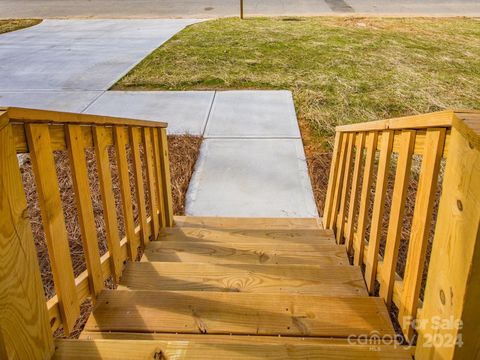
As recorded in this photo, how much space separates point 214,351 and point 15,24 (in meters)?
13.7

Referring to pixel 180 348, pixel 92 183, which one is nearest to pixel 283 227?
pixel 92 183

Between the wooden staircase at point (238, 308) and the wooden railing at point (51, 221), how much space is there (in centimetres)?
13

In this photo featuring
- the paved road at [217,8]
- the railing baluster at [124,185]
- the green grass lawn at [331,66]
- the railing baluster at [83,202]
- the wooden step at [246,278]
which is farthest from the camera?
the paved road at [217,8]

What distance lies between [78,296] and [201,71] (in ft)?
21.8

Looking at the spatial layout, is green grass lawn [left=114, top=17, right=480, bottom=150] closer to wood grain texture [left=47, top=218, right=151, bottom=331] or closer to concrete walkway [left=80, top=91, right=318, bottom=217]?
concrete walkway [left=80, top=91, right=318, bottom=217]

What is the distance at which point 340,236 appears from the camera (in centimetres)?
305

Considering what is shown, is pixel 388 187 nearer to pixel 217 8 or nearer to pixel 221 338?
pixel 221 338

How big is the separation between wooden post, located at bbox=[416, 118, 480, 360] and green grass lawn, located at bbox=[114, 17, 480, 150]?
4.16 metres

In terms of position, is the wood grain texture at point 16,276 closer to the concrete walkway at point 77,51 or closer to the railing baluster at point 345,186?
the railing baluster at point 345,186

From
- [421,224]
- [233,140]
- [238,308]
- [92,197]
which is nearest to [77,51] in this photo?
[233,140]

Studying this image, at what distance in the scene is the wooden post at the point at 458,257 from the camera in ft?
2.90

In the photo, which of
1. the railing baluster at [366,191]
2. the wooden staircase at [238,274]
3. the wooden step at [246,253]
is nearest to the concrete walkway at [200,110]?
the wooden step at [246,253]

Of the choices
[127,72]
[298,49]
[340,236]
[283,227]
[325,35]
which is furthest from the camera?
[325,35]

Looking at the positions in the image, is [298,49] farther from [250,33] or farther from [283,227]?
[283,227]
